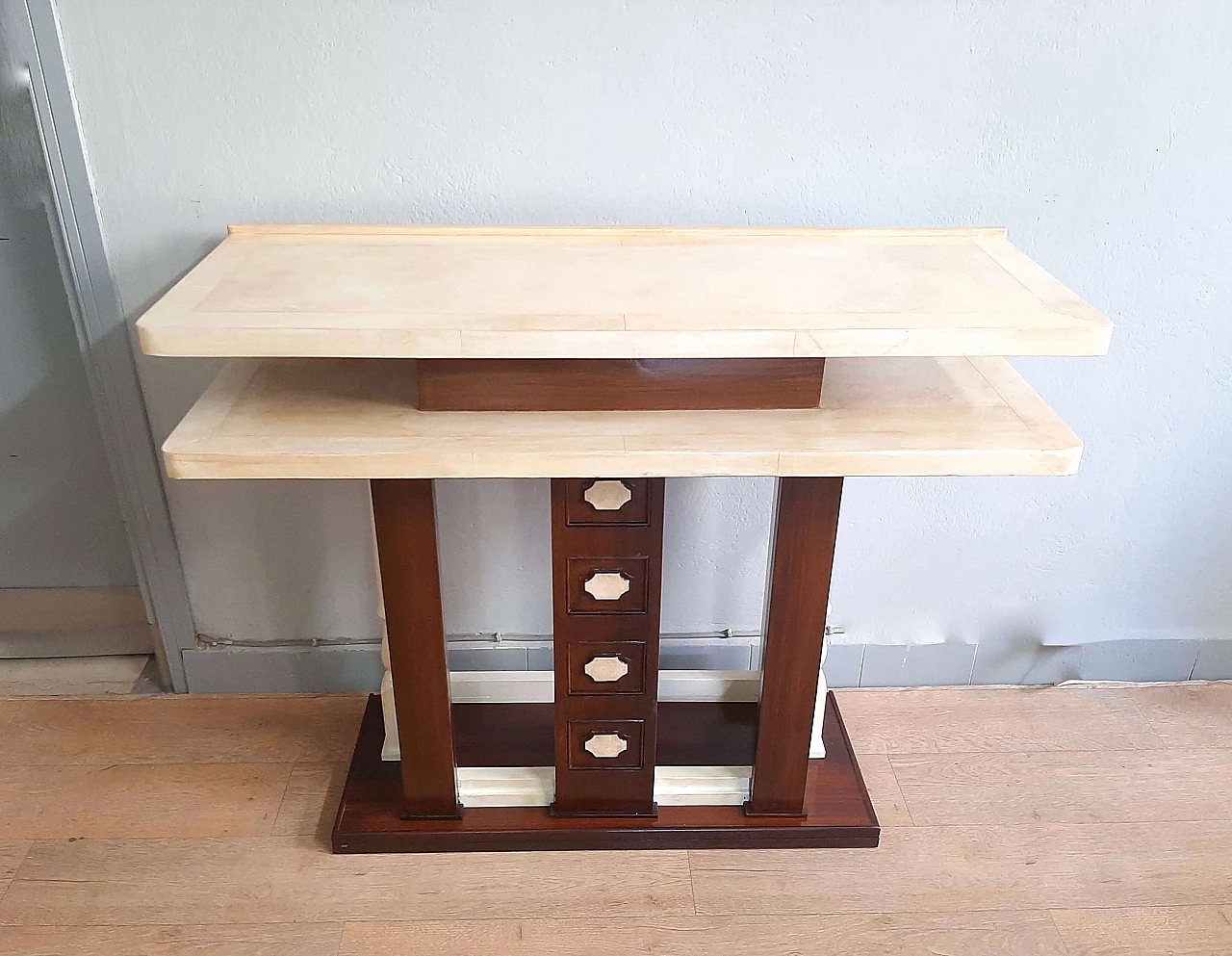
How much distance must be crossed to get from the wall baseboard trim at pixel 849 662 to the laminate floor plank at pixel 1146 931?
0.48 m

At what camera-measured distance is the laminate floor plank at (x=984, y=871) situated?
4.34 ft

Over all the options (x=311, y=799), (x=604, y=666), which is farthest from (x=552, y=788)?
(x=311, y=799)

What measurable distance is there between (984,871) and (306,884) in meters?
0.93

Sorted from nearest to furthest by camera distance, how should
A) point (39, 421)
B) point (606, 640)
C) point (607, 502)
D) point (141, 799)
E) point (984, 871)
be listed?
point (607, 502)
point (606, 640)
point (984, 871)
point (141, 799)
point (39, 421)

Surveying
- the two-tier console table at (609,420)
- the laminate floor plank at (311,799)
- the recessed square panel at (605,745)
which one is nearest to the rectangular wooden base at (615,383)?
the two-tier console table at (609,420)

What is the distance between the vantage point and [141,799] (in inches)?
57.8

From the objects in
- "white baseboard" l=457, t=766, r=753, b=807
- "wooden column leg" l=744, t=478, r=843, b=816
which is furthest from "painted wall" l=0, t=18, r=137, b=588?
"wooden column leg" l=744, t=478, r=843, b=816

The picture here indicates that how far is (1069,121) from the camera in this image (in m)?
1.31

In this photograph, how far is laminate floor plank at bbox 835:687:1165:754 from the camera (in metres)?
1.60

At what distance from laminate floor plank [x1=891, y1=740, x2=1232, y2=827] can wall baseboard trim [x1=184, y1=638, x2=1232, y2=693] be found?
7.2 inches

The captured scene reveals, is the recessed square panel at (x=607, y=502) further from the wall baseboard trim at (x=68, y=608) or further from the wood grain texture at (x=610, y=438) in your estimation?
the wall baseboard trim at (x=68, y=608)

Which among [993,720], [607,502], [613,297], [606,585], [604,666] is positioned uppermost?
[613,297]

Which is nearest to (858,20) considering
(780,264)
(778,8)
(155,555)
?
(778,8)

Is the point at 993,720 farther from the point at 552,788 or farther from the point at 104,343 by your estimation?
the point at 104,343
